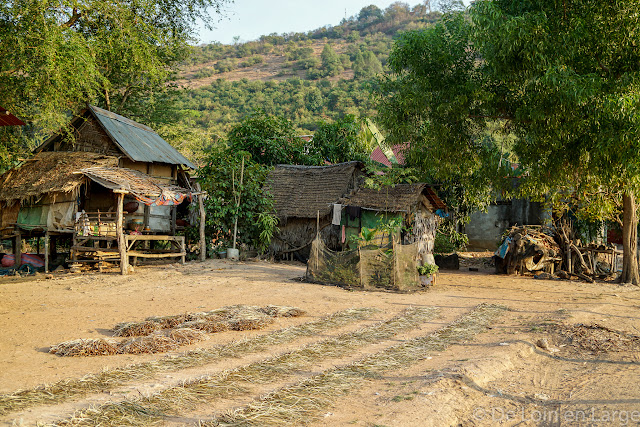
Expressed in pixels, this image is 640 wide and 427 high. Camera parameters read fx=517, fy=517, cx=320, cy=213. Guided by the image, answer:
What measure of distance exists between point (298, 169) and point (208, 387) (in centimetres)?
1493

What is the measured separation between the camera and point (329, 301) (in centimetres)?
1157

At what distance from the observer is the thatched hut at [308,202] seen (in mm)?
18453

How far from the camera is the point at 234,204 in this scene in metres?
18.3

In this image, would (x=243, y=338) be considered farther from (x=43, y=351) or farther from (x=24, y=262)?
(x=24, y=262)

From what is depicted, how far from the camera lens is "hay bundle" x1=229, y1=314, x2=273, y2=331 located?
8758 mm

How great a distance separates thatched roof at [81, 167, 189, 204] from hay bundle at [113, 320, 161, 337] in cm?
697

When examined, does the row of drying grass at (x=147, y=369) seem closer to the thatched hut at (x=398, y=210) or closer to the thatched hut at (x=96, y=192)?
the thatched hut at (x=398, y=210)

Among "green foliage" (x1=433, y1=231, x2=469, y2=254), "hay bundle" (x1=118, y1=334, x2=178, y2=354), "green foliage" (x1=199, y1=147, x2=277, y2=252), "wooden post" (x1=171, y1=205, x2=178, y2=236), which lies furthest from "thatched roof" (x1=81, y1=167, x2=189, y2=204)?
"green foliage" (x1=433, y1=231, x2=469, y2=254)

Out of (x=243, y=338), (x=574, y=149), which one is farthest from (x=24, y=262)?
(x=574, y=149)

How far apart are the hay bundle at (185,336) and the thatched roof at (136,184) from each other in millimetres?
7819

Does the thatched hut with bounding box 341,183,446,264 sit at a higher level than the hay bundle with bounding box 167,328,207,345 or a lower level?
higher

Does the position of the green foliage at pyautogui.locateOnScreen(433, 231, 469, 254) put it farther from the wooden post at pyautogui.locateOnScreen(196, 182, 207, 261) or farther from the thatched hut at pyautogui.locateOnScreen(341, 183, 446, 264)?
the wooden post at pyautogui.locateOnScreen(196, 182, 207, 261)

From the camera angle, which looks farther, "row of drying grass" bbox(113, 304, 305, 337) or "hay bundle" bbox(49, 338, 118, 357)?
"row of drying grass" bbox(113, 304, 305, 337)

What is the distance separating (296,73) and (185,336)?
6843 cm
